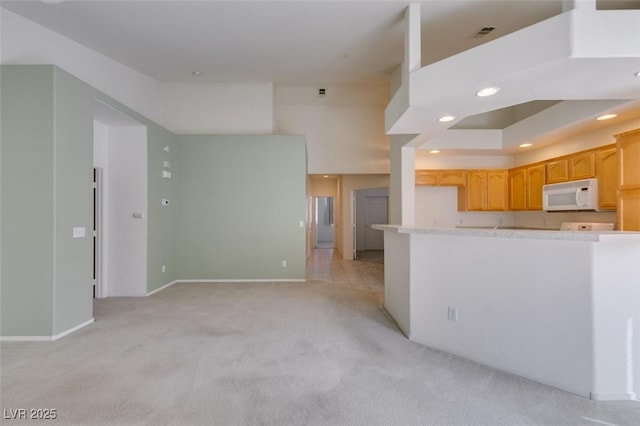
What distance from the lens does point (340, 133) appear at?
7059mm

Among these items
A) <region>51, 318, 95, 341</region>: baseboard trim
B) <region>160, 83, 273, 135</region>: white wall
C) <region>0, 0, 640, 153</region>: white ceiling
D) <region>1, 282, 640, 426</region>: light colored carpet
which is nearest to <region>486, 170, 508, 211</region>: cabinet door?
<region>0, 0, 640, 153</region>: white ceiling

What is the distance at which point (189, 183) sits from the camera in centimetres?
551

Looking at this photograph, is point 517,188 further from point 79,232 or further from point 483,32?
point 79,232

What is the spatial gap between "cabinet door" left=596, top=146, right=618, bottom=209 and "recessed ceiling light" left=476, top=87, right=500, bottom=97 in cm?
246

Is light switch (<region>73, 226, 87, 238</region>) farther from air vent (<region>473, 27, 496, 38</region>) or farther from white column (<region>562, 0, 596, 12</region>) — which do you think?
air vent (<region>473, 27, 496, 38</region>)

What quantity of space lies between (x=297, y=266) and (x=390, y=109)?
3.41 metres

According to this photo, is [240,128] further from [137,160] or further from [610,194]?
[610,194]

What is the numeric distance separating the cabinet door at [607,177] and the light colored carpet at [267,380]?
9.67ft

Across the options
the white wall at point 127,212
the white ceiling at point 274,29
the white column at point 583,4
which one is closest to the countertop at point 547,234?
the white ceiling at point 274,29

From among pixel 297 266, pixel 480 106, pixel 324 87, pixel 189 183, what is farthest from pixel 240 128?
pixel 480 106

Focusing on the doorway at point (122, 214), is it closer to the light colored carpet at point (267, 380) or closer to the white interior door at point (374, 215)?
the light colored carpet at point (267, 380)

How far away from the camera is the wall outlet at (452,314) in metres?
2.64

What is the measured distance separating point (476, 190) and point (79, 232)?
264 inches

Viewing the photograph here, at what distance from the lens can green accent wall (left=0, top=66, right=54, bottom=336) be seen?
293 cm
